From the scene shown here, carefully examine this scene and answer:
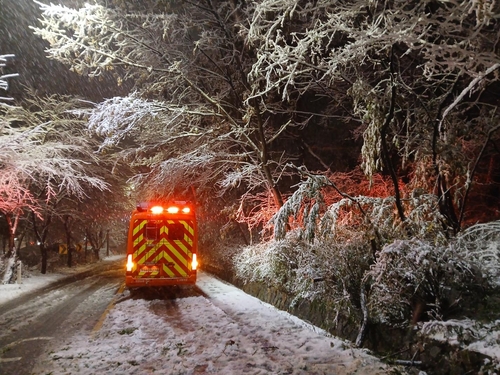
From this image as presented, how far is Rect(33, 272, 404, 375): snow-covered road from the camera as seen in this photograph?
5.43 m

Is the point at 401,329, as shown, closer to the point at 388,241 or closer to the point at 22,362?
the point at 388,241

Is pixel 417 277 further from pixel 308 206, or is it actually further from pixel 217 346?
pixel 217 346

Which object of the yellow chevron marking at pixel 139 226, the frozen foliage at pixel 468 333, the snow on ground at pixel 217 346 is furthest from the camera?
the yellow chevron marking at pixel 139 226

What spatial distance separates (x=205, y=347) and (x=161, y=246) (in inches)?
234

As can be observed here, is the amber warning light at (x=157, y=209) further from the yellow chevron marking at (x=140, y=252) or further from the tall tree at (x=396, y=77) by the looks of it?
the tall tree at (x=396, y=77)

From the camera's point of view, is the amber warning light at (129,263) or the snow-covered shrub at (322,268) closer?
the snow-covered shrub at (322,268)

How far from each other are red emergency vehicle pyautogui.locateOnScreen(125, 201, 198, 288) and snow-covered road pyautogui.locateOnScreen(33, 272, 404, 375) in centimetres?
230

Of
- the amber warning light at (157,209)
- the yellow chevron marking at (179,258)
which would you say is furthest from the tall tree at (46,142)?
the yellow chevron marking at (179,258)

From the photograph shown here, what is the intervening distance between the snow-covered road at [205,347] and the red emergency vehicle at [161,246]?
7.56 feet

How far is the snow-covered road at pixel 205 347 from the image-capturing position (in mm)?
5426

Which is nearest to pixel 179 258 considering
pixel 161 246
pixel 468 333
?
pixel 161 246

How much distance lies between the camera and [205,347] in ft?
20.9

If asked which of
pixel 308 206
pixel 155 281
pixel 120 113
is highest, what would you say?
pixel 120 113

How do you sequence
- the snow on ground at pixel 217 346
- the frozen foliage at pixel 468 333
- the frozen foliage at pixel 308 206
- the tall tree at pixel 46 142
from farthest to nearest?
the tall tree at pixel 46 142 < the frozen foliage at pixel 308 206 < the snow on ground at pixel 217 346 < the frozen foliage at pixel 468 333
